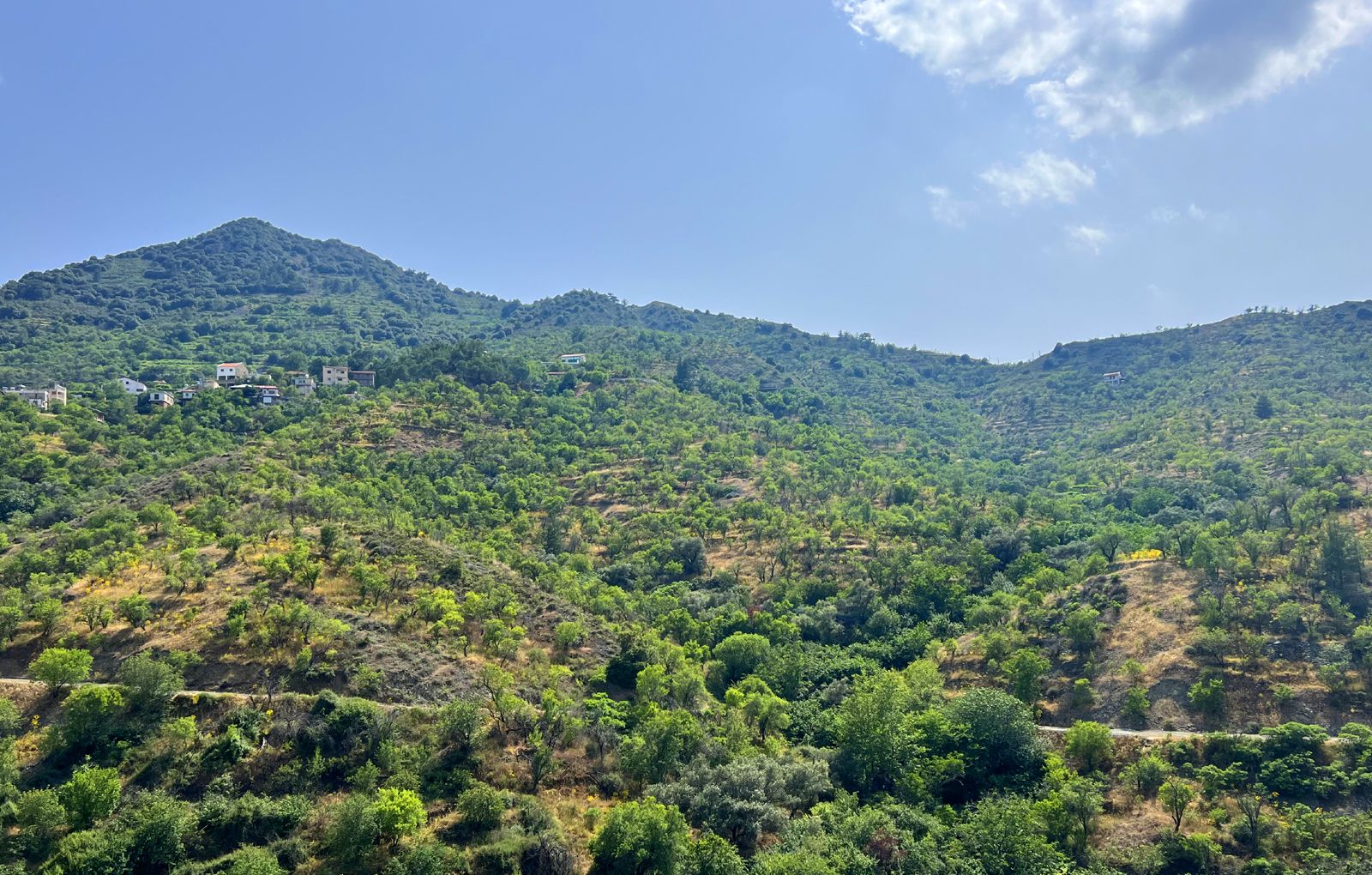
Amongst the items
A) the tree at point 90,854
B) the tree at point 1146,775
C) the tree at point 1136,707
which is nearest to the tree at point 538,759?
the tree at point 90,854

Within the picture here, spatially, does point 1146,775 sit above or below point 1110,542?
below

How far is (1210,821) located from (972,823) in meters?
11.2

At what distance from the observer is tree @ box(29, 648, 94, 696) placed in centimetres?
3189

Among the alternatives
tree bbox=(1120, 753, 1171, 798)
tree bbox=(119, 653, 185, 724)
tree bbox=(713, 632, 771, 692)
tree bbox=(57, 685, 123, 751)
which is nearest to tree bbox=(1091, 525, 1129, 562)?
tree bbox=(1120, 753, 1171, 798)

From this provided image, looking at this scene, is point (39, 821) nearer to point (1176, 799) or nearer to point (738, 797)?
point (738, 797)

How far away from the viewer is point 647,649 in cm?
4347

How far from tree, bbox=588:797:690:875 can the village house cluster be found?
89.6 m

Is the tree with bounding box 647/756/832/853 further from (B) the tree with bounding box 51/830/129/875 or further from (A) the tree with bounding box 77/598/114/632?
(A) the tree with bounding box 77/598/114/632

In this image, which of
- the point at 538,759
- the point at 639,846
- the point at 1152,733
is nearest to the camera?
the point at 639,846

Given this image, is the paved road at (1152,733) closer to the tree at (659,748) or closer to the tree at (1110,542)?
the tree at (659,748)

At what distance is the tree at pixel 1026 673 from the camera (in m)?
45.6

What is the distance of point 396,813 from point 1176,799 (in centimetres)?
3448

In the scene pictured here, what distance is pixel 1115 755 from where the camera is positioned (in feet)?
129

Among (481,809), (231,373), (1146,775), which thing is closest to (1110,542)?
(1146,775)
